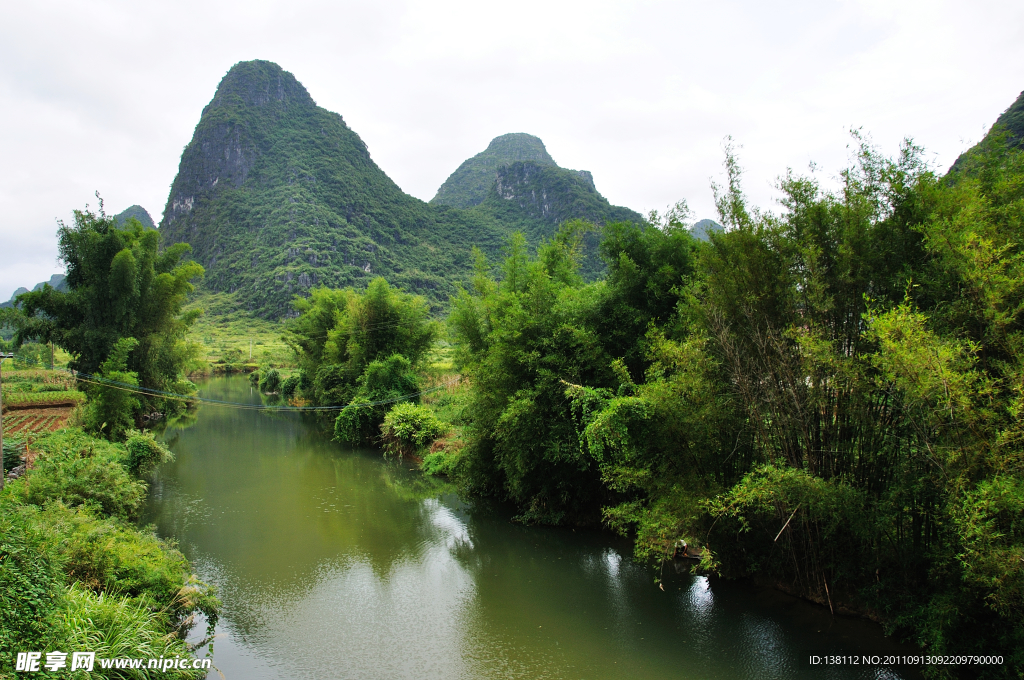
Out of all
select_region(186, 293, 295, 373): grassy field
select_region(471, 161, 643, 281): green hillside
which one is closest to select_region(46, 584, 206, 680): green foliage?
select_region(186, 293, 295, 373): grassy field

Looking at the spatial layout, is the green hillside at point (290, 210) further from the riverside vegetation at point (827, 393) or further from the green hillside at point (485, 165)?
the riverside vegetation at point (827, 393)

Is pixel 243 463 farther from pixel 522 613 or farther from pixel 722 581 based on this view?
pixel 722 581

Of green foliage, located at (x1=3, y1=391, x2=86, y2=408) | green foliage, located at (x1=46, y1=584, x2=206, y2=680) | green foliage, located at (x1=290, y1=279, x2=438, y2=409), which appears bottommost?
green foliage, located at (x1=46, y1=584, x2=206, y2=680)

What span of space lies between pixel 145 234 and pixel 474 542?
1788cm

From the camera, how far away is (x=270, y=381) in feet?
128

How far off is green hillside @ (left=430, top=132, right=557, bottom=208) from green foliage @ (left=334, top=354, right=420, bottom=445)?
374 ft

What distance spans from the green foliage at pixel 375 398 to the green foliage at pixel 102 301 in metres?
7.62

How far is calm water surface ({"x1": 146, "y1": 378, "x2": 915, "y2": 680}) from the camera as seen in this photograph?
7.25 m

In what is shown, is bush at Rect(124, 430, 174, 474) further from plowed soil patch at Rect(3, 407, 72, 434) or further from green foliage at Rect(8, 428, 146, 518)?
plowed soil patch at Rect(3, 407, 72, 434)

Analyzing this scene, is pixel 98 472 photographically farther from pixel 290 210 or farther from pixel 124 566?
pixel 290 210

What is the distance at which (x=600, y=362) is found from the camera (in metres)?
11.0

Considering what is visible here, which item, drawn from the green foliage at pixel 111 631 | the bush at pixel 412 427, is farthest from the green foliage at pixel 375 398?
the green foliage at pixel 111 631

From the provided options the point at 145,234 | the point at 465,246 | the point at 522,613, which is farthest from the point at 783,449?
the point at 465,246

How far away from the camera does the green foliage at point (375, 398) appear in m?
22.4
